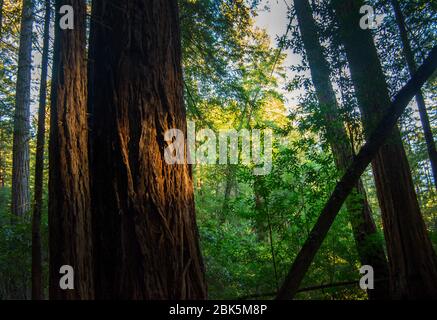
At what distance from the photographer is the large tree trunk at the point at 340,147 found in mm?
4781

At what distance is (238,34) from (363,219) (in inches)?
182

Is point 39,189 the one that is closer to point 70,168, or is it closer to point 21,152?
point 70,168

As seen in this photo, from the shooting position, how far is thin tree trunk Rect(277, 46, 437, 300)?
2328 mm

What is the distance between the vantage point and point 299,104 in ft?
16.9

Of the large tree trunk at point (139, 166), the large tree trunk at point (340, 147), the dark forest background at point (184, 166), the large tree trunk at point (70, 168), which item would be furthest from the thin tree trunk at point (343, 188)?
the large tree trunk at point (340, 147)

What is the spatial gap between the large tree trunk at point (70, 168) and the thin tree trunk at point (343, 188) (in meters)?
1.52

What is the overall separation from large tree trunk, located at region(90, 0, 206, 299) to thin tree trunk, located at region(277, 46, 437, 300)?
92 cm

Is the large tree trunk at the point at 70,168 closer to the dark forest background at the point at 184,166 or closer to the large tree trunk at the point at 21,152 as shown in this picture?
the dark forest background at the point at 184,166

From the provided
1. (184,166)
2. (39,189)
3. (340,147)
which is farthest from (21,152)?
(340,147)

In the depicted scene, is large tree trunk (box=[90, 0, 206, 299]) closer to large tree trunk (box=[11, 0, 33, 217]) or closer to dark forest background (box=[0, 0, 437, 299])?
dark forest background (box=[0, 0, 437, 299])
